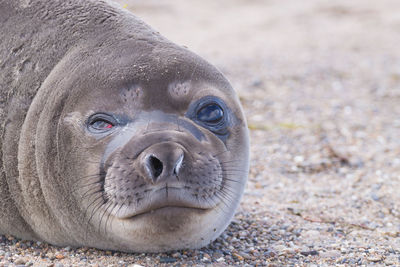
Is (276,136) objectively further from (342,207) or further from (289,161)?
(342,207)

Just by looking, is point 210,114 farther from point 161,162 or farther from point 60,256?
point 60,256

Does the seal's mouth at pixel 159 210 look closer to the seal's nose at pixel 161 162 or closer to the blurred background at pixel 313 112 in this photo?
the seal's nose at pixel 161 162

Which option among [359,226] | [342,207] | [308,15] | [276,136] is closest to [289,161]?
[276,136]

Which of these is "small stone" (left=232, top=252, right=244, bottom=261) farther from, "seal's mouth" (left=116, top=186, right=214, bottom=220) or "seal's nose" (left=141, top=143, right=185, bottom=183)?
"seal's nose" (left=141, top=143, right=185, bottom=183)

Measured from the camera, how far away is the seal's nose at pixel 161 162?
2957 millimetres

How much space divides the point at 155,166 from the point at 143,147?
16cm

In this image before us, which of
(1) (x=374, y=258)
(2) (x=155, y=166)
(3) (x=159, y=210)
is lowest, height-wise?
(1) (x=374, y=258)

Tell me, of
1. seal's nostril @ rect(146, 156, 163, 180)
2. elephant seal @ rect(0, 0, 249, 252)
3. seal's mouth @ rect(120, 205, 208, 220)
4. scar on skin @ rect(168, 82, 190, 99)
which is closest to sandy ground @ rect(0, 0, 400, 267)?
elephant seal @ rect(0, 0, 249, 252)

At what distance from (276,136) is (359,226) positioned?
9.31 ft

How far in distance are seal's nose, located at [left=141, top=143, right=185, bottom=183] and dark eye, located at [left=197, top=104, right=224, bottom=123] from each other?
1.68 feet

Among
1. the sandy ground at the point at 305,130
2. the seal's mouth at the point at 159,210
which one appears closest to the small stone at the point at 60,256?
the sandy ground at the point at 305,130

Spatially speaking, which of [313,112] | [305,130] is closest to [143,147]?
[305,130]

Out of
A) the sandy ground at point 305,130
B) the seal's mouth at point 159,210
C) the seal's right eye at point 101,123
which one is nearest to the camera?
the seal's mouth at point 159,210

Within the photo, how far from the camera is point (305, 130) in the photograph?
25.0 feet
